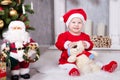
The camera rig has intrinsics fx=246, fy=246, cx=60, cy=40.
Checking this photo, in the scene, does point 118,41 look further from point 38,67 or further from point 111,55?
point 38,67

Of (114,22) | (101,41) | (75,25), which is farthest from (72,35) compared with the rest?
(114,22)

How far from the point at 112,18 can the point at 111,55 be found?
0.50 metres

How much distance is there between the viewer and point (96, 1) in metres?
2.46

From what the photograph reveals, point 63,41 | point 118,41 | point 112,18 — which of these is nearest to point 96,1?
point 112,18

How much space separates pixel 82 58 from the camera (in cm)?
158

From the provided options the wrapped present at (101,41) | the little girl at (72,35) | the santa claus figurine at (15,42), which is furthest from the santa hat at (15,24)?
the wrapped present at (101,41)

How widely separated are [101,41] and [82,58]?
80cm

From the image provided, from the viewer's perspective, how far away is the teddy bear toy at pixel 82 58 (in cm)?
155

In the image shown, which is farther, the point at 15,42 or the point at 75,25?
the point at 75,25

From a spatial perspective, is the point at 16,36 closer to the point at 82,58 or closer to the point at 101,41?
the point at 82,58

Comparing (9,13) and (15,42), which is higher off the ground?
(9,13)

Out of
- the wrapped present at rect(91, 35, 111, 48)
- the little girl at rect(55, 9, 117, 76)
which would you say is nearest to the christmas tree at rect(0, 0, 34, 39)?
the little girl at rect(55, 9, 117, 76)

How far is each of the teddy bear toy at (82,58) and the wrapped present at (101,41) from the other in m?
0.72

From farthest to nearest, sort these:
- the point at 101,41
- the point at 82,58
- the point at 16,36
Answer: the point at 101,41 → the point at 82,58 → the point at 16,36
